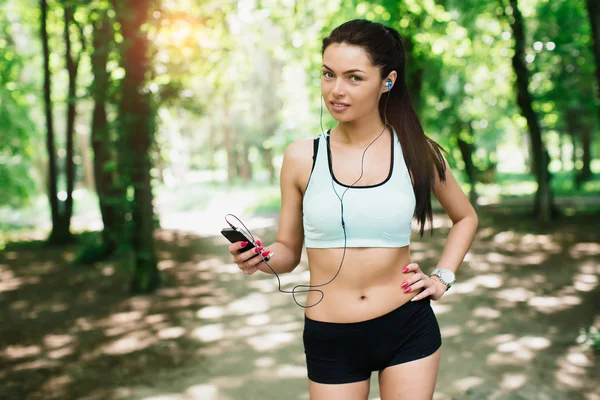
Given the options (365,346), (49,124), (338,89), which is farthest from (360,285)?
(49,124)

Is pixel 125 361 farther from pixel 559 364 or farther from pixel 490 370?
pixel 559 364

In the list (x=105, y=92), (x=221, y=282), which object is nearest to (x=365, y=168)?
(x=105, y=92)

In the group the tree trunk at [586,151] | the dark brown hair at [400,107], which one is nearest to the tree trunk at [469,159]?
the tree trunk at [586,151]

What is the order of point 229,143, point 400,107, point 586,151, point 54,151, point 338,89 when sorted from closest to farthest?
point 338,89 → point 400,107 → point 54,151 → point 586,151 → point 229,143

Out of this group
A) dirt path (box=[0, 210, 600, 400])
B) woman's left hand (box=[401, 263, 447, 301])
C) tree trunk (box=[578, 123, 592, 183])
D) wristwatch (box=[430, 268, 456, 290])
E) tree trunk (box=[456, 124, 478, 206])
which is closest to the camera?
woman's left hand (box=[401, 263, 447, 301])

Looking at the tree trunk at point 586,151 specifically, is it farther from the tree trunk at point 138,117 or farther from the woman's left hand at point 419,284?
the woman's left hand at point 419,284

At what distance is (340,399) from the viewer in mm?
2285

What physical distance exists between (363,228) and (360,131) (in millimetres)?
431

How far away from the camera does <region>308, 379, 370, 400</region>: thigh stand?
2293mm

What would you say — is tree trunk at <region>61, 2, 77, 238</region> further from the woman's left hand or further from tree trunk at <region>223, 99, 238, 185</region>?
tree trunk at <region>223, 99, 238, 185</region>

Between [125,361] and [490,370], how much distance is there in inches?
152

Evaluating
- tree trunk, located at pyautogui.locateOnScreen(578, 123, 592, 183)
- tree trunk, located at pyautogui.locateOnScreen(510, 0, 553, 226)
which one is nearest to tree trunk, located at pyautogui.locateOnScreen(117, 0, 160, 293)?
tree trunk, located at pyautogui.locateOnScreen(510, 0, 553, 226)

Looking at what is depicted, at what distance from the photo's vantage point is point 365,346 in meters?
2.31

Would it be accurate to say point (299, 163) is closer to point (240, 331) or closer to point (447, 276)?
point (447, 276)
